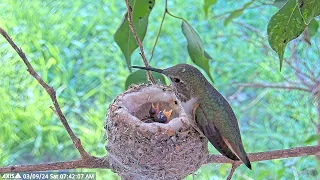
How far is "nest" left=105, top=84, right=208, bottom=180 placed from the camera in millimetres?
1009

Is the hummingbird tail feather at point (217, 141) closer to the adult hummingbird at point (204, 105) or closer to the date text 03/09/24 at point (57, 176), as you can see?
the adult hummingbird at point (204, 105)

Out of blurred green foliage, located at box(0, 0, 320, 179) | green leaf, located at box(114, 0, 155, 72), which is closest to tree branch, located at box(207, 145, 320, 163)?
green leaf, located at box(114, 0, 155, 72)

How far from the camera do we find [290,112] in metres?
2.87

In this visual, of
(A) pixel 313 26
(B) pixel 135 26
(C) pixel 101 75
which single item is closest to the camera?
(B) pixel 135 26

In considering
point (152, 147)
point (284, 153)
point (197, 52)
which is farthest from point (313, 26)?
point (152, 147)

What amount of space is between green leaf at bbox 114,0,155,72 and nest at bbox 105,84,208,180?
0.12 m

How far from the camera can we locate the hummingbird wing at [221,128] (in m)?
1.03

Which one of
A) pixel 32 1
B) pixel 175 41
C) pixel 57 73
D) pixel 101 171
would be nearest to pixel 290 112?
pixel 175 41

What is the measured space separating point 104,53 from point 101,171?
0.76 metres

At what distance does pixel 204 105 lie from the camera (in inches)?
45.5

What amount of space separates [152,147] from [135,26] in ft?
0.80

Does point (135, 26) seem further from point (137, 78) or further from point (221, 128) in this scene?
point (221, 128)

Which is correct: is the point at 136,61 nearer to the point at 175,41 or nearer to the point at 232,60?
the point at 175,41

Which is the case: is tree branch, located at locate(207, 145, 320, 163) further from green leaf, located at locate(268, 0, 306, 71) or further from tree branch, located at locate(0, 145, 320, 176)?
green leaf, located at locate(268, 0, 306, 71)
